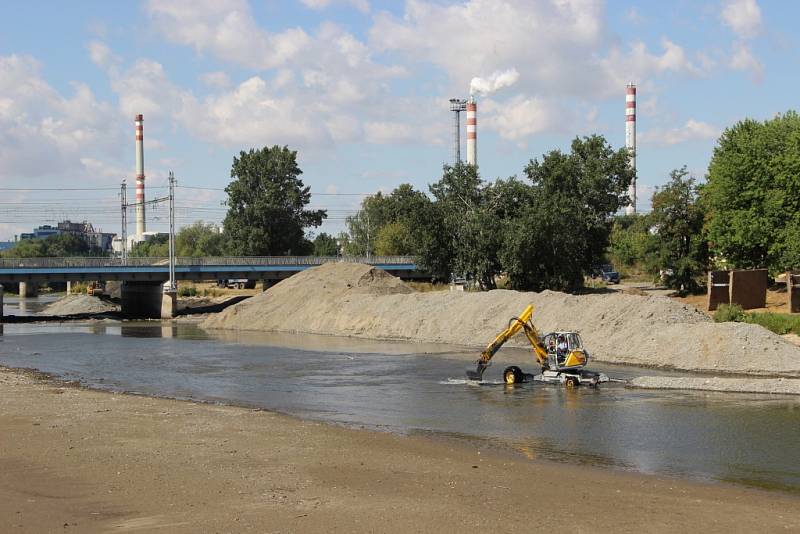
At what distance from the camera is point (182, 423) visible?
91.1 feet

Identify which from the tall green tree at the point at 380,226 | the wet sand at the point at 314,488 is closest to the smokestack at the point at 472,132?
the tall green tree at the point at 380,226

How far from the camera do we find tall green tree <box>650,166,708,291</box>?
80.2 metres

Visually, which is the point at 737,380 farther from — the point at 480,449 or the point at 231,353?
the point at 231,353

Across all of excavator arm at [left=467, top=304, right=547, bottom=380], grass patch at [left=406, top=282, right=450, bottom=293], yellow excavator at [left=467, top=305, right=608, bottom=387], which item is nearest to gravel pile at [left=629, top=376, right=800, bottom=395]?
yellow excavator at [left=467, top=305, right=608, bottom=387]

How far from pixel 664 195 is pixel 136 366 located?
49654mm

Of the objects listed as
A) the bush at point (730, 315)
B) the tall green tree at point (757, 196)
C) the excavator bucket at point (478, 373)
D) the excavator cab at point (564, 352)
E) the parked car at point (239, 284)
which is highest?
the tall green tree at point (757, 196)

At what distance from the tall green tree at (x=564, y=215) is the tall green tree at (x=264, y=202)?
4804 cm

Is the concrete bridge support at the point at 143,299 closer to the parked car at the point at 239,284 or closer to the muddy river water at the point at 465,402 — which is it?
the parked car at the point at 239,284

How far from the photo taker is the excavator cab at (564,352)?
37.4m

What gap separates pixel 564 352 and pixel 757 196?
42696 mm

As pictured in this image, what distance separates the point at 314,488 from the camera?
1903 cm

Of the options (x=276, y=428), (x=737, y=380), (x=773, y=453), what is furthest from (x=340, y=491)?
(x=737, y=380)

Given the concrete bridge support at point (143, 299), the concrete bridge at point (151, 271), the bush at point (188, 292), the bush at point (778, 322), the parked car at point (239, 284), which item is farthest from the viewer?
the parked car at point (239, 284)

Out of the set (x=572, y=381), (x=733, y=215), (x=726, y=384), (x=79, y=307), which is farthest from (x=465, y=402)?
(x=79, y=307)
